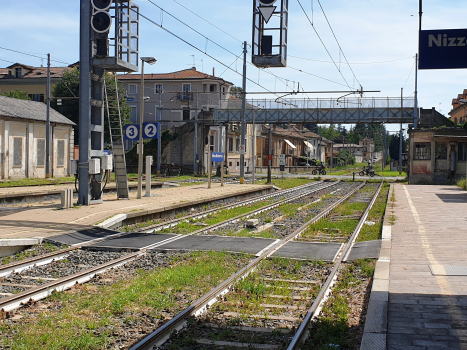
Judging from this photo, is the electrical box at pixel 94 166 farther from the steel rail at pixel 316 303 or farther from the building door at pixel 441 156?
the building door at pixel 441 156

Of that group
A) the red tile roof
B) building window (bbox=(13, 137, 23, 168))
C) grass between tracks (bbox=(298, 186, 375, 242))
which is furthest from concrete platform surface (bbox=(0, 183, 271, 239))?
the red tile roof

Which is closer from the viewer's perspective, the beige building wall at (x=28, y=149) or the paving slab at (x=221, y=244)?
the paving slab at (x=221, y=244)

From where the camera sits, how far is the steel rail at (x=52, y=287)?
637 centimetres

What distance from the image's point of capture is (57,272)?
8406mm

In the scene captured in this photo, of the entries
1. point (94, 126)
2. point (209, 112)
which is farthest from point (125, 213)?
point (209, 112)

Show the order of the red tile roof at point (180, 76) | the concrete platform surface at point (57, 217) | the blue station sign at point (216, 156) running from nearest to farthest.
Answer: the concrete platform surface at point (57, 217), the blue station sign at point (216, 156), the red tile roof at point (180, 76)

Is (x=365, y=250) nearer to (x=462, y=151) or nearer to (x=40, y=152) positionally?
(x=40, y=152)

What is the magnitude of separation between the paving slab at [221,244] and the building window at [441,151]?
30224 mm

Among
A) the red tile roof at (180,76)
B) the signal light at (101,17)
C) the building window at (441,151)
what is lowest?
the building window at (441,151)

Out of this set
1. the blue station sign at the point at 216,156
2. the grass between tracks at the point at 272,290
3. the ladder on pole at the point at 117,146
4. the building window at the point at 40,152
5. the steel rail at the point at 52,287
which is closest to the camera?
the steel rail at the point at 52,287

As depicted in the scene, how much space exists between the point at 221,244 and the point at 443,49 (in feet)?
18.4

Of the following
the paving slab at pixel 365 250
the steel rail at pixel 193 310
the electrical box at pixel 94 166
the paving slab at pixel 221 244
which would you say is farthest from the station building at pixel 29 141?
the steel rail at pixel 193 310

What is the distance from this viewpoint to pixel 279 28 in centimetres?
1408

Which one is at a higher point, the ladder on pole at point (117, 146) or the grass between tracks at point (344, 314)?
the ladder on pole at point (117, 146)
